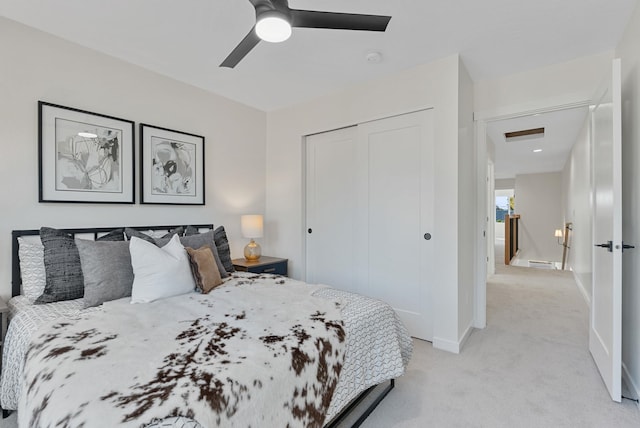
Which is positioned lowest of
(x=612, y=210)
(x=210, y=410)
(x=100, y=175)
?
(x=210, y=410)

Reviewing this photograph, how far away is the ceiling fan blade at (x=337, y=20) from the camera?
5.05 feet

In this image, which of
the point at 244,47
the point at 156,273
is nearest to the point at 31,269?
the point at 156,273

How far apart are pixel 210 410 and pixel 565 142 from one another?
6.80m

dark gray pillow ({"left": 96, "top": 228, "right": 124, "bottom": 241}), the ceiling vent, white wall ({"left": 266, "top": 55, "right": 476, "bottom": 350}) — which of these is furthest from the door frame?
dark gray pillow ({"left": 96, "top": 228, "right": 124, "bottom": 241})

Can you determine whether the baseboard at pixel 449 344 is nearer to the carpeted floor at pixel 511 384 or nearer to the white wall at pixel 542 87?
the carpeted floor at pixel 511 384

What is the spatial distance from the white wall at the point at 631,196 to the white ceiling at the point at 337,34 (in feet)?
0.83

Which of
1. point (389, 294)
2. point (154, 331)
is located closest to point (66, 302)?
point (154, 331)

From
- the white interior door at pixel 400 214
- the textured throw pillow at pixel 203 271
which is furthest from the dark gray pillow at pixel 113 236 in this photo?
the white interior door at pixel 400 214

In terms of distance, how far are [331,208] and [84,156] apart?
7.81 feet

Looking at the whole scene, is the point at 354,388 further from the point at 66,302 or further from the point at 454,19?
the point at 454,19

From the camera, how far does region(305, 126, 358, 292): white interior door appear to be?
3.55 m

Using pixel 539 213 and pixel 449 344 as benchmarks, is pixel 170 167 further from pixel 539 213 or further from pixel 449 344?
pixel 539 213

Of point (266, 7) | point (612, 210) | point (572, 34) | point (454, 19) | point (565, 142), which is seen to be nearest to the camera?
point (266, 7)

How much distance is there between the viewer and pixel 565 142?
556 cm
